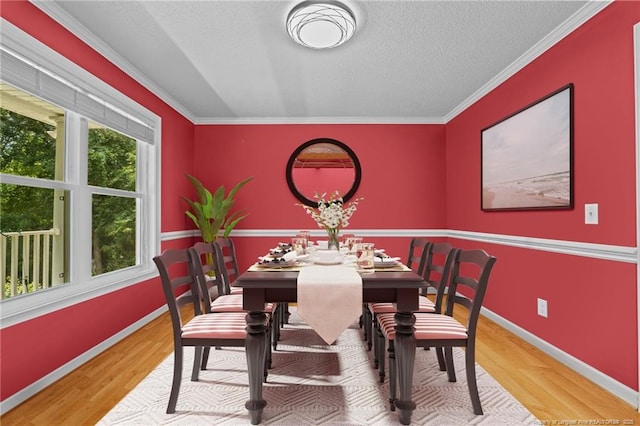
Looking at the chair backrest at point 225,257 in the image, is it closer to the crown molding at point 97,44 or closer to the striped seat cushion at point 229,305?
the striped seat cushion at point 229,305

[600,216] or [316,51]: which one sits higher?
[316,51]

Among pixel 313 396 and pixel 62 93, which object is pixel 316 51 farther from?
pixel 313 396

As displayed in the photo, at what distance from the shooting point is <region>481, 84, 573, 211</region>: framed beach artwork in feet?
8.89

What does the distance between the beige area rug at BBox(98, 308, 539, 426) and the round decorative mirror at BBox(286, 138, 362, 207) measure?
2.73 meters

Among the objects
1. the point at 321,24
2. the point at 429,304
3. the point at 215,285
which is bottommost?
the point at 429,304

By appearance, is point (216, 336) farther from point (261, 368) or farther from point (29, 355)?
point (29, 355)

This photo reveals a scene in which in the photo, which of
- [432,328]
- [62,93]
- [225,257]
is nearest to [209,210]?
[225,257]

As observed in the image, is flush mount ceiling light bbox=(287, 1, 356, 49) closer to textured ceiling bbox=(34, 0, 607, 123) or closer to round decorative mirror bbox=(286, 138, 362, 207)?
textured ceiling bbox=(34, 0, 607, 123)

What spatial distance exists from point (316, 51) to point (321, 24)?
0.54 meters

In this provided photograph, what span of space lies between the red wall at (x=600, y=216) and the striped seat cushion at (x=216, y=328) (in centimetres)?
237

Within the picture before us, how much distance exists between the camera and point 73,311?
262 cm

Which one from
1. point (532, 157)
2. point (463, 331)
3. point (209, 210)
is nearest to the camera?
point (463, 331)

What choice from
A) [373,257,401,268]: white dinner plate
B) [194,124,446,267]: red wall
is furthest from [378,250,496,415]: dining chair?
[194,124,446,267]: red wall

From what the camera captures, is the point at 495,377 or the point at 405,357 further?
the point at 495,377
